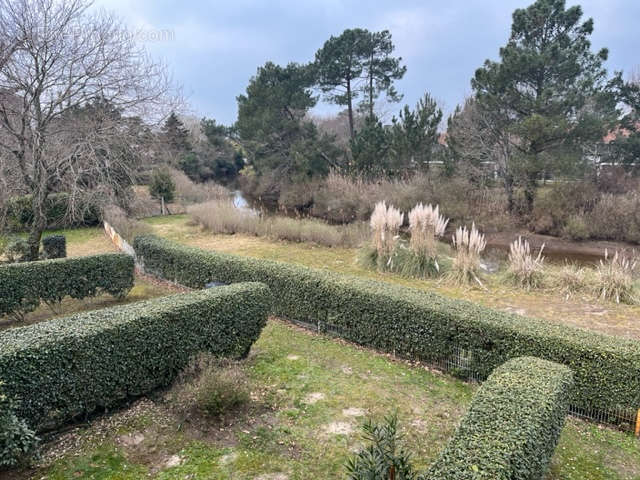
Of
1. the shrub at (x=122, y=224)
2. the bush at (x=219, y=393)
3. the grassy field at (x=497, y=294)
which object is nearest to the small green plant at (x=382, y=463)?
the bush at (x=219, y=393)

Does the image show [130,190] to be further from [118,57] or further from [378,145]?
[378,145]

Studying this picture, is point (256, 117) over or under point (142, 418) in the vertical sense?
over

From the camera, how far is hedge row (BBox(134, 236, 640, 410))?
387cm

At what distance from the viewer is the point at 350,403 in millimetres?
4102

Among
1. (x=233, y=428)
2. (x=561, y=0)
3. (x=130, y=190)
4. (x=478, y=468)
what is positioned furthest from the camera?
(x=561, y=0)

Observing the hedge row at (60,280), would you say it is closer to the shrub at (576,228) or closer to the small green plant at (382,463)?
the small green plant at (382,463)

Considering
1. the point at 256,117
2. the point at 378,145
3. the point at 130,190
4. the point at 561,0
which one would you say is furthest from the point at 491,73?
the point at 130,190

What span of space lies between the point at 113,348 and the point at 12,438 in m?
1.01

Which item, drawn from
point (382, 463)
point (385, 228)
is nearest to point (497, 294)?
point (385, 228)

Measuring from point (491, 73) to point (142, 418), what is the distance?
1790cm

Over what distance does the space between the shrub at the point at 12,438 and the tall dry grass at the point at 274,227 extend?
10.3 meters

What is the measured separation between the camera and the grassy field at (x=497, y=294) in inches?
261

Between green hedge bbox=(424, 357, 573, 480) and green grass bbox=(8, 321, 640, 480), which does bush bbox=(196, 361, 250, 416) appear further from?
green hedge bbox=(424, 357, 573, 480)

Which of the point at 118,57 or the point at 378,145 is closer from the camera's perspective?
the point at 118,57
